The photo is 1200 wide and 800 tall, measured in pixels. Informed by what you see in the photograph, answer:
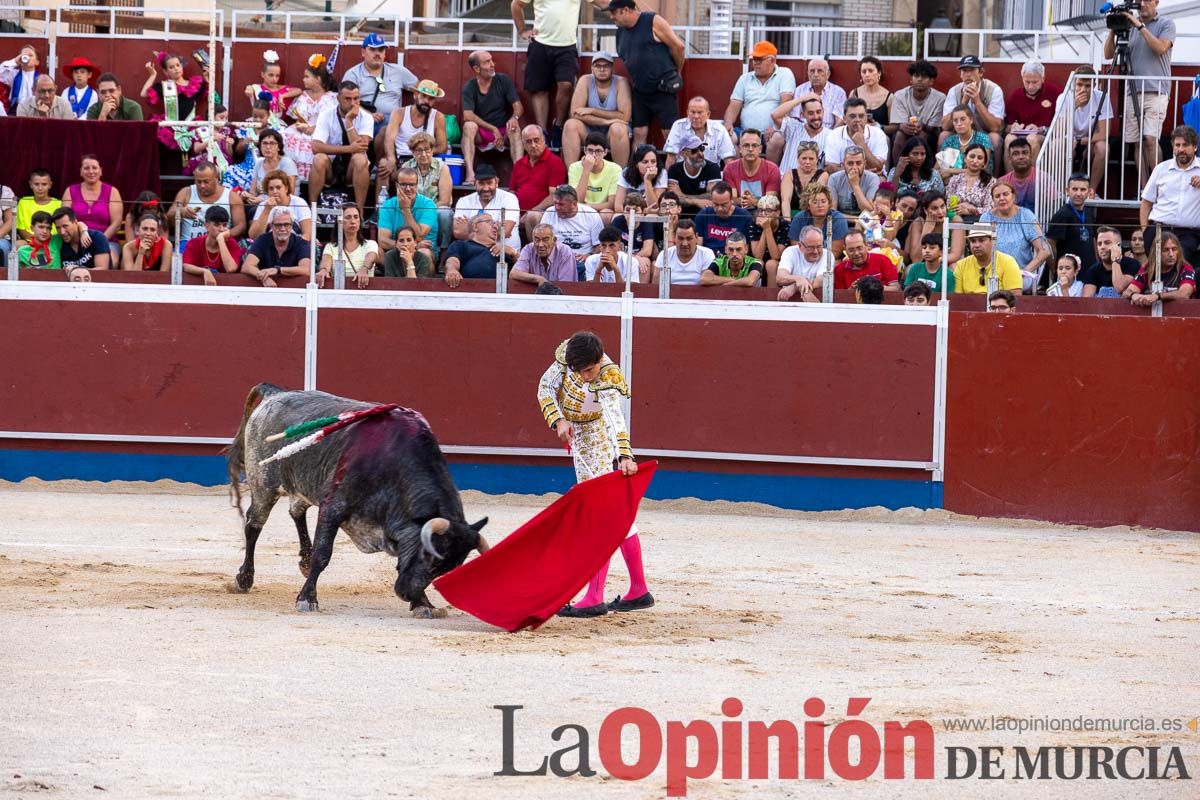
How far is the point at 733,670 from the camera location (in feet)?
19.9

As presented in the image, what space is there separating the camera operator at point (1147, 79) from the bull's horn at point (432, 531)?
777 centimetres

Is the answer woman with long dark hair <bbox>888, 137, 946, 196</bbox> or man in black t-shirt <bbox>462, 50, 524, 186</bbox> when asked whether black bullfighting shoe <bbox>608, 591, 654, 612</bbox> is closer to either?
woman with long dark hair <bbox>888, 137, 946, 196</bbox>

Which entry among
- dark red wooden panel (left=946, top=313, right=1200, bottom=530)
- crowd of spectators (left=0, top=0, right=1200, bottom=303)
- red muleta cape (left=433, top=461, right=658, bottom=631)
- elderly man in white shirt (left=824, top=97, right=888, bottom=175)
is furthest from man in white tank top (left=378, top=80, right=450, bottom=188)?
red muleta cape (left=433, top=461, right=658, bottom=631)

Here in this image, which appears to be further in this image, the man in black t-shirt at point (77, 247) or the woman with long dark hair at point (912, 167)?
the woman with long dark hair at point (912, 167)

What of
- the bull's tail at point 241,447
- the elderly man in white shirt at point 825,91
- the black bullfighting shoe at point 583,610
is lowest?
the black bullfighting shoe at point 583,610

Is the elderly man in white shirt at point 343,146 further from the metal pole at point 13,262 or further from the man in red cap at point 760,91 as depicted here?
the man in red cap at point 760,91

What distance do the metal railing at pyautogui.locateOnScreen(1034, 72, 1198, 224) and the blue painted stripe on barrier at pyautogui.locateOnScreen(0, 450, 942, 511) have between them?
2.65 m

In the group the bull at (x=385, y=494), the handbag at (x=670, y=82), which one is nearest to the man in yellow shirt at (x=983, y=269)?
the handbag at (x=670, y=82)

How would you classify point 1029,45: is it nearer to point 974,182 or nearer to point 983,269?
point 974,182

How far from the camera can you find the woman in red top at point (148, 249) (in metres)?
11.9

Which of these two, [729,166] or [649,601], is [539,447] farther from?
[649,601]

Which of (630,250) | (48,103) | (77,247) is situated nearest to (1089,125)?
(630,250)

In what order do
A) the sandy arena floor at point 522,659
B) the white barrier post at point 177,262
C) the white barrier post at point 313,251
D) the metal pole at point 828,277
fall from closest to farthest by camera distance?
the sandy arena floor at point 522,659 → the metal pole at point 828,277 → the white barrier post at point 313,251 → the white barrier post at point 177,262

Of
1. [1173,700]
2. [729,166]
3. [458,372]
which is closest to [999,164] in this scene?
[729,166]
